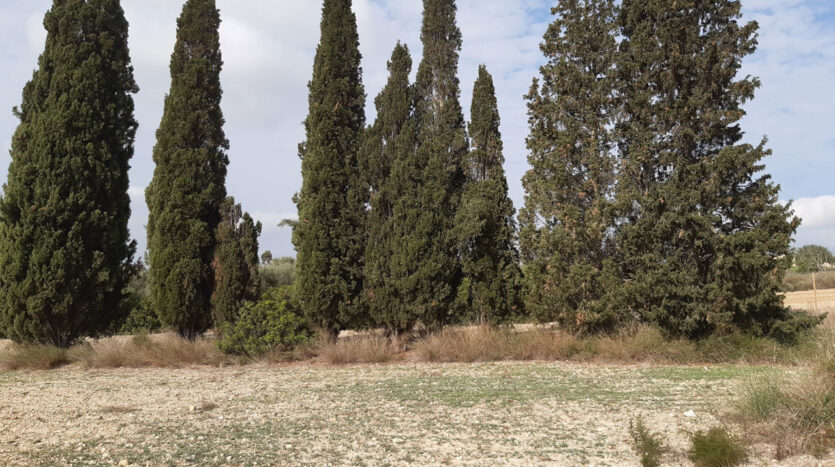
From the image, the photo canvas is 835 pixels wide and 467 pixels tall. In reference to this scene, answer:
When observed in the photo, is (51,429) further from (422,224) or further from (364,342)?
(422,224)

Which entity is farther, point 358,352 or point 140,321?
point 140,321

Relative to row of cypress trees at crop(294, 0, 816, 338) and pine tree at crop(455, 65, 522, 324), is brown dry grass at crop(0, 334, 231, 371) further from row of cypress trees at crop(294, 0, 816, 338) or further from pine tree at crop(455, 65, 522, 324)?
pine tree at crop(455, 65, 522, 324)

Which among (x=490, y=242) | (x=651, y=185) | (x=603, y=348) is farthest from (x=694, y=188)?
(x=490, y=242)

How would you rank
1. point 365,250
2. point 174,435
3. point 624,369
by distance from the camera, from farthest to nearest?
point 365,250 → point 624,369 → point 174,435

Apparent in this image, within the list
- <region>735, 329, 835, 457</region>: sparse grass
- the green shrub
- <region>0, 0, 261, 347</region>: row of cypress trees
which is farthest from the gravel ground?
the green shrub

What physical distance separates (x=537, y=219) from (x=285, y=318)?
5.83 meters

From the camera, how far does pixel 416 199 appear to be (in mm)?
12656

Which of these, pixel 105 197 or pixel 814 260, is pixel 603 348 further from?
pixel 814 260

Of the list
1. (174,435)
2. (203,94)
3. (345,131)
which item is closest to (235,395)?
(174,435)

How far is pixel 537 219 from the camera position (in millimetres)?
12484

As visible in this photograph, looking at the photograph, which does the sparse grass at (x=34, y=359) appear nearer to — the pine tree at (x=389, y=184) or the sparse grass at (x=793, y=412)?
the pine tree at (x=389, y=184)

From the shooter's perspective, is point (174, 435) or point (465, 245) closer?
point (174, 435)

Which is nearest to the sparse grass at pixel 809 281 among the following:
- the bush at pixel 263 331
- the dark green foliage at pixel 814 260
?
the dark green foliage at pixel 814 260

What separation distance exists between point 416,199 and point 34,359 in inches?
335
